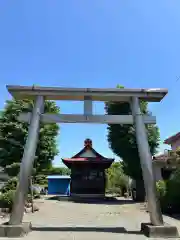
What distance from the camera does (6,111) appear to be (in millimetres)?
21625

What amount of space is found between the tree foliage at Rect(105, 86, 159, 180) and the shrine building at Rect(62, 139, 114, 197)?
238cm

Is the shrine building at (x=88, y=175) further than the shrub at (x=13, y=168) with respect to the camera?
Yes

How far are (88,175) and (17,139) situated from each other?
787 cm

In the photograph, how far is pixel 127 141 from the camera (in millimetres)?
20250

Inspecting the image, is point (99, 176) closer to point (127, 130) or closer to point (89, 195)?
point (89, 195)

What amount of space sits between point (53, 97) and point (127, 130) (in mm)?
12708

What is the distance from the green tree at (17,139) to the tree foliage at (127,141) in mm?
5743

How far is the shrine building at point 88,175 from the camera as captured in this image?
22766 millimetres

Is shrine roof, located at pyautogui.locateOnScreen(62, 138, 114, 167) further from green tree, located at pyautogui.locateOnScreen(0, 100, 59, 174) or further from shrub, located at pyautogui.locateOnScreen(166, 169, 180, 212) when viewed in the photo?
shrub, located at pyautogui.locateOnScreen(166, 169, 180, 212)

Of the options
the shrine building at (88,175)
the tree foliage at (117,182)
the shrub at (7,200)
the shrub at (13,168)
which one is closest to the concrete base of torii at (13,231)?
the shrub at (7,200)

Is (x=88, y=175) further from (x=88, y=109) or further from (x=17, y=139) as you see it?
(x=88, y=109)

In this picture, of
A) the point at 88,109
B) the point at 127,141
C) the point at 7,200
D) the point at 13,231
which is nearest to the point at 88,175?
the point at 127,141

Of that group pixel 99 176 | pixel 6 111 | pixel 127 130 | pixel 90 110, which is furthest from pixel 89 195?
pixel 90 110

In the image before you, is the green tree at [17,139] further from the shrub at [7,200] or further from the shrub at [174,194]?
the shrub at [174,194]
